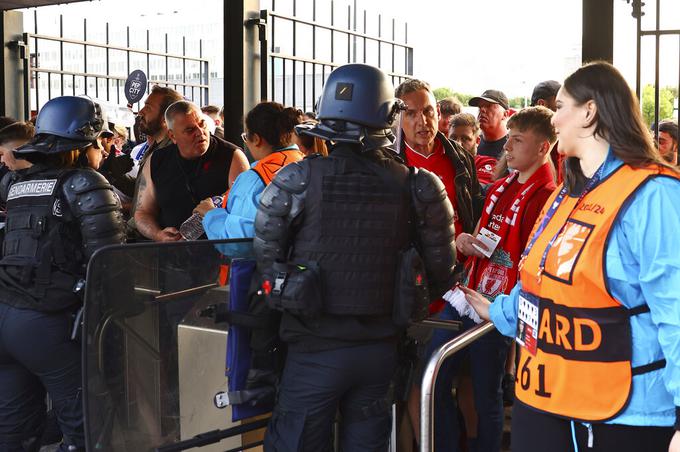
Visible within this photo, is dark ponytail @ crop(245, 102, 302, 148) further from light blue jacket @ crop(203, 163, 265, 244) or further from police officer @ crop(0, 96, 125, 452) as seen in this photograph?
police officer @ crop(0, 96, 125, 452)

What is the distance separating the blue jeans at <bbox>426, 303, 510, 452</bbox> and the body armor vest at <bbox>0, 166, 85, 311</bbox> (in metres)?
1.61

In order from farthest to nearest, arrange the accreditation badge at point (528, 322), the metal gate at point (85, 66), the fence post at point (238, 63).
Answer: the metal gate at point (85, 66) < the fence post at point (238, 63) < the accreditation badge at point (528, 322)

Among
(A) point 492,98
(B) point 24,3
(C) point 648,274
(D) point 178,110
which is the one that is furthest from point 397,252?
(B) point 24,3

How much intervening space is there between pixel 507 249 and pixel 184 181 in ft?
6.23

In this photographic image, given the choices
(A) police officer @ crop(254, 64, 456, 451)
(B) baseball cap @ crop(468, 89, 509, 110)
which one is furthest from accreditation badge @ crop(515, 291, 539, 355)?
(B) baseball cap @ crop(468, 89, 509, 110)

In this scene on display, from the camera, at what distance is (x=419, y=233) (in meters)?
2.88

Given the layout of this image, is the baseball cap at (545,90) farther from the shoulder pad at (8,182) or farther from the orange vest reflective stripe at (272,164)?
the shoulder pad at (8,182)

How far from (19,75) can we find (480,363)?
7.84 metres

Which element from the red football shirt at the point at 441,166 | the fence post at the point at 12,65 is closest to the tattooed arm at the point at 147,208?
the red football shirt at the point at 441,166

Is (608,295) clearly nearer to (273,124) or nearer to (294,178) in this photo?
(294,178)

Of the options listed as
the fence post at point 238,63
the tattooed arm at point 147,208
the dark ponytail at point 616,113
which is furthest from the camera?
the fence post at point 238,63

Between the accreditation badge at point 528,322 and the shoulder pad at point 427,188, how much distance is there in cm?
70

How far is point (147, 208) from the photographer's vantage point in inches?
178

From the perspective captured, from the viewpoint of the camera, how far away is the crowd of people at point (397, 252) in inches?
74.3
